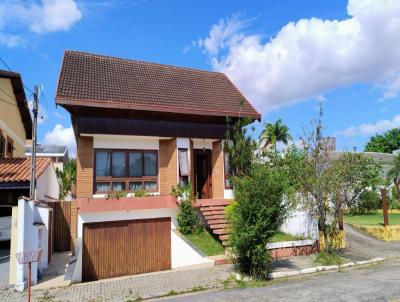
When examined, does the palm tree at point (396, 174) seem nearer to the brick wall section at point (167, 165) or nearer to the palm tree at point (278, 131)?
the palm tree at point (278, 131)

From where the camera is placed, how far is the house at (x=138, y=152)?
46.0 feet

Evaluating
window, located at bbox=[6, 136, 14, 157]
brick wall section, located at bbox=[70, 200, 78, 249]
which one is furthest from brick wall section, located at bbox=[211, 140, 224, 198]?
window, located at bbox=[6, 136, 14, 157]

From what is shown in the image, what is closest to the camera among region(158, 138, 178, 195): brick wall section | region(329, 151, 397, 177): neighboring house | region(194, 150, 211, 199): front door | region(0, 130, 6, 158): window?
region(158, 138, 178, 195): brick wall section

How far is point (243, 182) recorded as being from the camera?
11445 millimetres

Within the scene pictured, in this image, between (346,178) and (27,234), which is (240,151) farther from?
(27,234)

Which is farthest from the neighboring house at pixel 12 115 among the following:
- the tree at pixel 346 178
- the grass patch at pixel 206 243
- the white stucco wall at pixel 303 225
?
the tree at pixel 346 178

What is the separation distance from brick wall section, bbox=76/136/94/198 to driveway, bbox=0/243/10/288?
326cm

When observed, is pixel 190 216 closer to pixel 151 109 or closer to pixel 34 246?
pixel 151 109

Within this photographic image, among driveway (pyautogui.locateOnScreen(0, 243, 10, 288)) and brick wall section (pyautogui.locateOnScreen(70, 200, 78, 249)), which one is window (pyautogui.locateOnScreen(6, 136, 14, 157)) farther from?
brick wall section (pyautogui.locateOnScreen(70, 200, 78, 249))

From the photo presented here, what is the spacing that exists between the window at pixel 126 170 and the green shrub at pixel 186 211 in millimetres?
Answer: 2014

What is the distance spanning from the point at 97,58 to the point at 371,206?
74.6 ft

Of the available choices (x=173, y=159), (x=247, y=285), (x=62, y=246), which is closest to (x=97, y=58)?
(x=173, y=159)

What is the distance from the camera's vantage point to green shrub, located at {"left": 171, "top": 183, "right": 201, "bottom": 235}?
14836mm

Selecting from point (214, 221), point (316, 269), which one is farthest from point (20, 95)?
point (316, 269)
